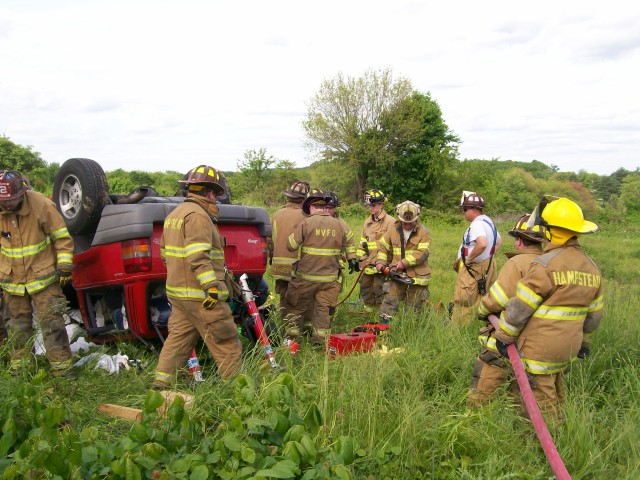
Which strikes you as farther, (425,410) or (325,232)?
(325,232)

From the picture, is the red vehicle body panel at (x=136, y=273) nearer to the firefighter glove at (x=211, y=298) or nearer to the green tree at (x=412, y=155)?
the firefighter glove at (x=211, y=298)

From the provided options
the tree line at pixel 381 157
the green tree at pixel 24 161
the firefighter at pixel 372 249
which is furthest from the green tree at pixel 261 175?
the firefighter at pixel 372 249

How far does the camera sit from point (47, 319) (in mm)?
4902

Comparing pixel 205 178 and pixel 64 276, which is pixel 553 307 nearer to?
pixel 205 178

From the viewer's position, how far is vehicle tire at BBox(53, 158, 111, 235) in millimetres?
5453

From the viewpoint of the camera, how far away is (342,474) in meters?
2.44

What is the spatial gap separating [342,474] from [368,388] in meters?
1.24

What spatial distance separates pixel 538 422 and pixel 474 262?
3408mm

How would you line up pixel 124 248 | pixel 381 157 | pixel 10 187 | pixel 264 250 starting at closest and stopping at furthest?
1. pixel 10 187
2. pixel 124 248
3. pixel 264 250
4. pixel 381 157

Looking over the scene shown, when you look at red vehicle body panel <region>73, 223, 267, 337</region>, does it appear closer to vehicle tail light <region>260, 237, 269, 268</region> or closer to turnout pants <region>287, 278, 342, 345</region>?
vehicle tail light <region>260, 237, 269, 268</region>

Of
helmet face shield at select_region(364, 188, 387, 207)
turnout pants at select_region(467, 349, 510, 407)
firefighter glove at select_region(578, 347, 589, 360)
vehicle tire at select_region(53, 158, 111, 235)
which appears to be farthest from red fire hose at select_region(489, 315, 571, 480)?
helmet face shield at select_region(364, 188, 387, 207)

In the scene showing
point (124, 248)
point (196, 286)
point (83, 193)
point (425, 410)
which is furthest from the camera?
point (83, 193)

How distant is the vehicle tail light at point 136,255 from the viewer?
16.4 feet

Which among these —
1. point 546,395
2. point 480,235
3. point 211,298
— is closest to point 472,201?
point 480,235
